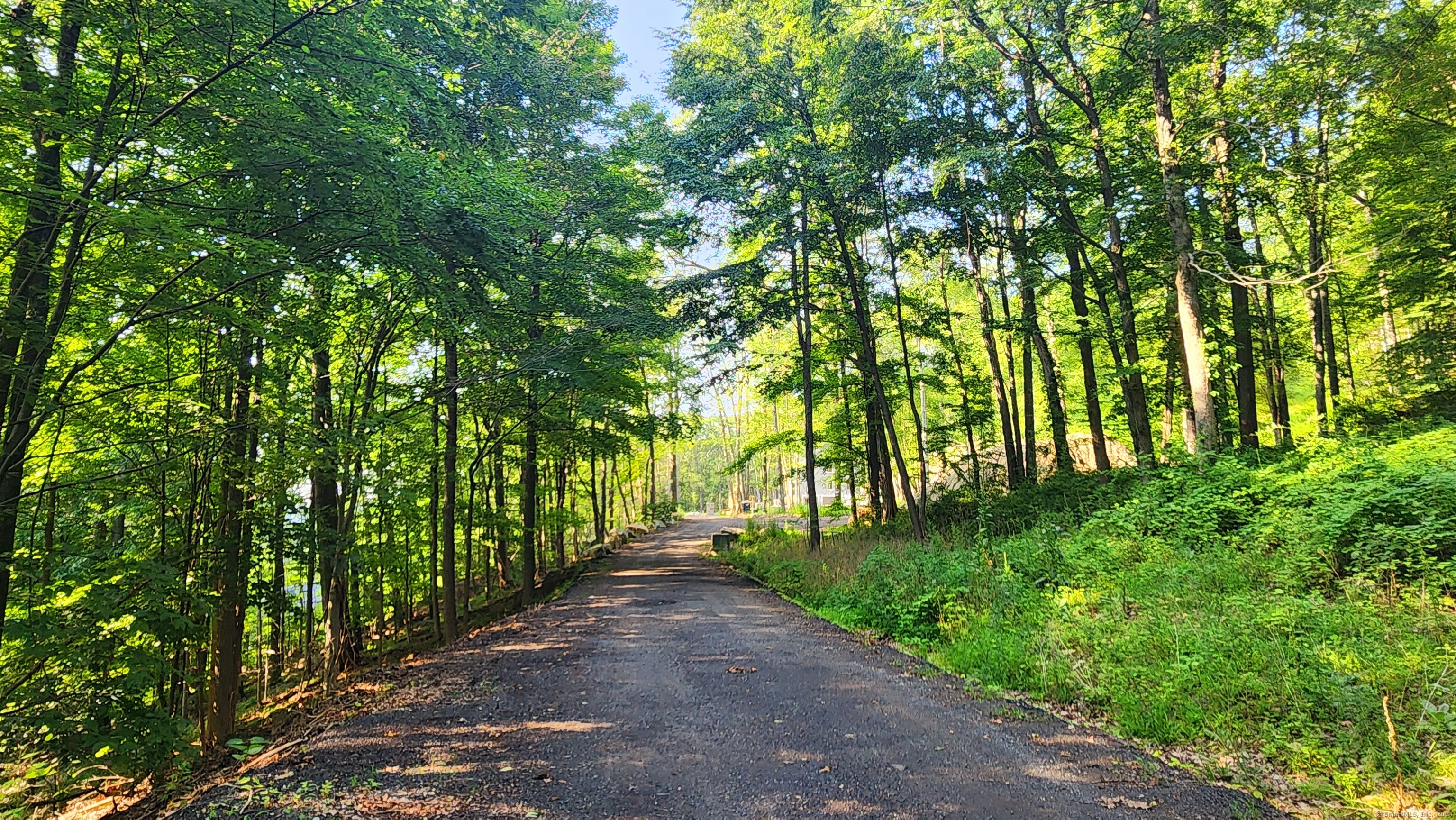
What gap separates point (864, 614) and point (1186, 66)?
Result: 12795mm

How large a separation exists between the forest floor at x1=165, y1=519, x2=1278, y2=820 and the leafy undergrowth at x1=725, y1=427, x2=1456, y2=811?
1.66 feet

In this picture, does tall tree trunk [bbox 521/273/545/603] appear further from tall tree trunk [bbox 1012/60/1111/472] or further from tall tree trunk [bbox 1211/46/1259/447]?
tall tree trunk [bbox 1211/46/1259/447]

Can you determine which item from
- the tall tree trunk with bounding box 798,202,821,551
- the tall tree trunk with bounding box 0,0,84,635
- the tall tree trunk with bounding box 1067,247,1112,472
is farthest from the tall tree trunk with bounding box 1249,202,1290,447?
the tall tree trunk with bounding box 0,0,84,635

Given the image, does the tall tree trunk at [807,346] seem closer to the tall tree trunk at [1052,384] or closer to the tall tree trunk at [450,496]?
the tall tree trunk at [1052,384]

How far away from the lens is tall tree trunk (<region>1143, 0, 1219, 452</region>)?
9.48 meters

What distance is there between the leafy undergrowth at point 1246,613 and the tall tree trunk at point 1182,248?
1.06 metres

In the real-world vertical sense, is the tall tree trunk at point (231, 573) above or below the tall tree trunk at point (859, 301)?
below

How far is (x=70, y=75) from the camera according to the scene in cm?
425

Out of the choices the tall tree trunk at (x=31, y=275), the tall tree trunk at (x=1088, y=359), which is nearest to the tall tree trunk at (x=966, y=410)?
the tall tree trunk at (x=1088, y=359)

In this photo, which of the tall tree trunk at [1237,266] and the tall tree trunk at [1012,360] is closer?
the tall tree trunk at [1237,266]

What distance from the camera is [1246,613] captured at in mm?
4910

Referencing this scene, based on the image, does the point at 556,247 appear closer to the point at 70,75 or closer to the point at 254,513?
the point at 254,513

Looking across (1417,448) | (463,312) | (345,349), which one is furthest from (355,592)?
(1417,448)

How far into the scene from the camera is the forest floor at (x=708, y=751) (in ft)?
11.4
